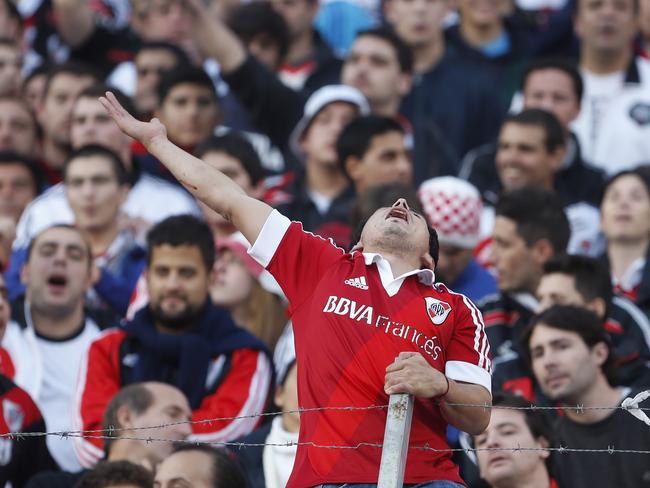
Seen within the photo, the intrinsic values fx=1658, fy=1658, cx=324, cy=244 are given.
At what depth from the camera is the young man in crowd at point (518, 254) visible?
32.7 ft

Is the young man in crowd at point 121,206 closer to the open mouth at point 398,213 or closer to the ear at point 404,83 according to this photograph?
the ear at point 404,83

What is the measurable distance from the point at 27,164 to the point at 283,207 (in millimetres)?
2036

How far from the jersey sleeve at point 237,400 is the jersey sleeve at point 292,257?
2.86 metres

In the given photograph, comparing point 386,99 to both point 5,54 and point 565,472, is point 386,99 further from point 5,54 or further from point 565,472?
point 565,472

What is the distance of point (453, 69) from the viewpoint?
543 inches

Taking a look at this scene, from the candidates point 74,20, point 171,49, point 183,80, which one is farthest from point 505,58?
point 74,20

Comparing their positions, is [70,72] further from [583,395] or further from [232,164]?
[583,395]

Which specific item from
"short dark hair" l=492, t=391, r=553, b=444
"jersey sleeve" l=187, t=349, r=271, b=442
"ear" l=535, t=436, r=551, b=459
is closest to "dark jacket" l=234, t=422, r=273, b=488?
"jersey sleeve" l=187, t=349, r=271, b=442

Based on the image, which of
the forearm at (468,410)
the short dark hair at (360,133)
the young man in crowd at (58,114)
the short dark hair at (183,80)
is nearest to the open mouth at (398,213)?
the forearm at (468,410)

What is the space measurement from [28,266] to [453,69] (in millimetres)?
4881

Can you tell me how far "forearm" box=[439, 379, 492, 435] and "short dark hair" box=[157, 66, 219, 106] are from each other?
7082 mm

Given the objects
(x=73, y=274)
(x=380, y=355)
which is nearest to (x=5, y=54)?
(x=73, y=274)

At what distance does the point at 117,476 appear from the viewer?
24.9ft

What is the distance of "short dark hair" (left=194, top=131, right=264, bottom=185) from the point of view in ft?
37.7
